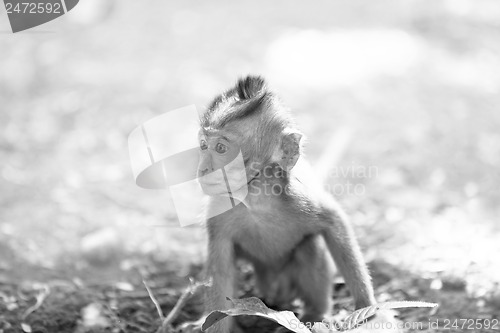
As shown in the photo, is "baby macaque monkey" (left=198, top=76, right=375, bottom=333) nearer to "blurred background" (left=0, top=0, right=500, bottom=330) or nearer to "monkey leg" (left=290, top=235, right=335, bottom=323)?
"monkey leg" (left=290, top=235, right=335, bottom=323)

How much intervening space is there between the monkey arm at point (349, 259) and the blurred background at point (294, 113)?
567mm

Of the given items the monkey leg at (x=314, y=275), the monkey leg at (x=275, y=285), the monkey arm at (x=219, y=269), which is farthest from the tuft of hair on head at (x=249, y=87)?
the monkey leg at (x=275, y=285)

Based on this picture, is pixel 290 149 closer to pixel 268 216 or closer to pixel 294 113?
pixel 268 216

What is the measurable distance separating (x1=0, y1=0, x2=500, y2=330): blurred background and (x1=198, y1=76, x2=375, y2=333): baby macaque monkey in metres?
0.61

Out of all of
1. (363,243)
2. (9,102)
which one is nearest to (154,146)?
(9,102)

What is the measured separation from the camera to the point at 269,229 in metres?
4.27

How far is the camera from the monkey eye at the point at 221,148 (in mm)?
3885

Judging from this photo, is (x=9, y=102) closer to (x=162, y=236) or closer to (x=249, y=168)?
(x=162, y=236)

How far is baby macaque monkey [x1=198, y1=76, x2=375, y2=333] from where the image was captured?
3.91 meters

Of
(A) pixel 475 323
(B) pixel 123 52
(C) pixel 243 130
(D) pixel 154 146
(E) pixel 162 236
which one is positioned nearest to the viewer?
(C) pixel 243 130

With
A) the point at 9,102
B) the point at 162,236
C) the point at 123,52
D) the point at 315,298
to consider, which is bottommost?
the point at 315,298

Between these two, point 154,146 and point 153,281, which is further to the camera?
point 154,146

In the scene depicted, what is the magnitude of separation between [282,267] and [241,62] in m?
5.75

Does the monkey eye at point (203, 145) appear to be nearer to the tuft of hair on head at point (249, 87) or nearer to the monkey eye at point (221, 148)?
the monkey eye at point (221, 148)
